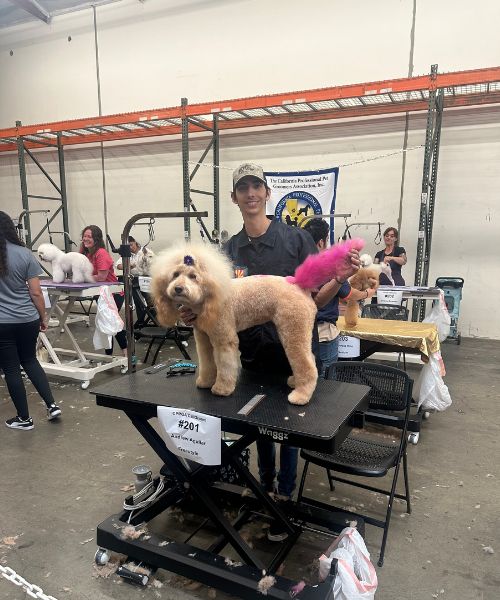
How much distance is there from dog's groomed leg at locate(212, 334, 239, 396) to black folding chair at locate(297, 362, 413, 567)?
2.28 feet

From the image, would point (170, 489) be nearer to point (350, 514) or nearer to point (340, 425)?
point (350, 514)

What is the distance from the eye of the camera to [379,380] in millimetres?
2359

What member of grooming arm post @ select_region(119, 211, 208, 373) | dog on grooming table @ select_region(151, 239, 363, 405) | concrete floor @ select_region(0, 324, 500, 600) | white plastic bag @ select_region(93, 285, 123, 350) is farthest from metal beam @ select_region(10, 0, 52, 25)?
dog on grooming table @ select_region(151, 239, 363, 405)

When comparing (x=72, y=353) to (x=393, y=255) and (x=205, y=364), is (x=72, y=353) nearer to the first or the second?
(x=205, y=364)

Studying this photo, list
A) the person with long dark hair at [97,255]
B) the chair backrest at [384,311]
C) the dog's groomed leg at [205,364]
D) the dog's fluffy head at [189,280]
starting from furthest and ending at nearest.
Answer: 1. the person with long dark hair at [97,255]
2. the chair backrest at [384,311]
3. the dog's groomed leg at [205,364]
4. the dog's fluffy head at [189,280]

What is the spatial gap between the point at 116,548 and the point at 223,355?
3.43 feet

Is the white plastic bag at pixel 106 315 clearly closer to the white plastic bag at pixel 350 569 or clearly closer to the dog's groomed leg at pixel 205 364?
the dog's groomed leg at pixel 205 364

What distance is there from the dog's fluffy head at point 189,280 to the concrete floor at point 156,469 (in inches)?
49.0

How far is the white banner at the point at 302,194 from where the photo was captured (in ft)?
19.9

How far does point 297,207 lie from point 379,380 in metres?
4.27

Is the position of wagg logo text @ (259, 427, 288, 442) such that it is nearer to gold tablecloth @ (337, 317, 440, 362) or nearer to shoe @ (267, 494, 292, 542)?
shoe @ (267, 494, 292, 542)

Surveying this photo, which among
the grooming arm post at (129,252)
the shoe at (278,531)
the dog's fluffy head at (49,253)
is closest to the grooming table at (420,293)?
the grooming arm post at (129,252)

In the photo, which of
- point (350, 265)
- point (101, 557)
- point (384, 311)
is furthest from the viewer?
point (384, 311)

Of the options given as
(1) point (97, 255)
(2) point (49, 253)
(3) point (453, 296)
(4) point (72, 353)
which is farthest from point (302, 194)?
(4) point (72, 353)
